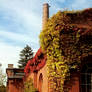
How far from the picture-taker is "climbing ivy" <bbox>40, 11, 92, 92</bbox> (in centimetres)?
1016

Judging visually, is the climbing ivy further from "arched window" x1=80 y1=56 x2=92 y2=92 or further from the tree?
the tree

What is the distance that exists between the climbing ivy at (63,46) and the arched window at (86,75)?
1.47ft

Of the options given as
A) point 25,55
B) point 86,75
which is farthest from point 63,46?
point 25,55

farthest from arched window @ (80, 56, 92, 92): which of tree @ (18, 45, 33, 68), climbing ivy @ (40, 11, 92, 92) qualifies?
tree @ (18, 45, 33, 68)

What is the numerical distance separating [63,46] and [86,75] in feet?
6.52

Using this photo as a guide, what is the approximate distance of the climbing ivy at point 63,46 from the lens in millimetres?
10156

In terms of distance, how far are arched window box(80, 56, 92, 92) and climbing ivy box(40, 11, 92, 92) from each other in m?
0.45

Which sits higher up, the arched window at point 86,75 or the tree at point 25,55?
the tree at point 25,55

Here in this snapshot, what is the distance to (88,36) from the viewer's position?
10492 mm

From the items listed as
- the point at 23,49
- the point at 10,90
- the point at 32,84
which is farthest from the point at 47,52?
the point at 23,49

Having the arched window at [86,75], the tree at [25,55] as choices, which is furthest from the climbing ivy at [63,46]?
the tree at [25,55]

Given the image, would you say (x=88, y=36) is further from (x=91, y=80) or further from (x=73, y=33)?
(x=91, y=80)

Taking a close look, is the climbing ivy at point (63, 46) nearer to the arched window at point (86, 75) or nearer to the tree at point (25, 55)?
the arched window at point (86, 75)

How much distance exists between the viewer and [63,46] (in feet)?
33.9
